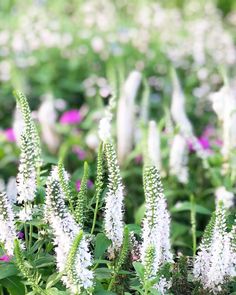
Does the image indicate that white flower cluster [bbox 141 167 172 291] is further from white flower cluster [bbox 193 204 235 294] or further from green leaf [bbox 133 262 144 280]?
white flower cluster [bbox 193 204 235 294]

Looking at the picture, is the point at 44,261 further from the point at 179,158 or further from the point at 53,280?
the point at 179,158

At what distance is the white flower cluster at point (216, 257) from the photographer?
220cm

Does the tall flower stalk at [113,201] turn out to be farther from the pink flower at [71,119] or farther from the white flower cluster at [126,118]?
the pink flower at [71,119]

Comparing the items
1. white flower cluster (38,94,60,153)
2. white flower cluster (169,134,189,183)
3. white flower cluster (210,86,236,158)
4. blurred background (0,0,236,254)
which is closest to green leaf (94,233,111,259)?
white flower cluster (210,86,236,158)

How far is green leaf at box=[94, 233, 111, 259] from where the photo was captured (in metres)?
2.24

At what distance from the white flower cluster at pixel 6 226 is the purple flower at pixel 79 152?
2848mm

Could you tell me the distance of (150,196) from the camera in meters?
2.10

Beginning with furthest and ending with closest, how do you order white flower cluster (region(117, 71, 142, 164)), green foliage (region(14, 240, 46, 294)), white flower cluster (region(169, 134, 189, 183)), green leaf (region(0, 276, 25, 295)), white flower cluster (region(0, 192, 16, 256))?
white flower cluster (region(117, 71, 142, 164))
white flower cluster (region(169, 134, 189, 183))
green leaf (region(0, 276, 25, 295))
white flower cluster (region(0, 192, 16, 256))
green foliage (region(14, 240, 46, 294))

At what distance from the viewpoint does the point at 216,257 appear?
2193 mm

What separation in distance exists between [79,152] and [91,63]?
1.98m

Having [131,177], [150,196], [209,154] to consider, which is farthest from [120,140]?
[150,196]

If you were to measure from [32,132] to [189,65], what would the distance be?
483 centimetres

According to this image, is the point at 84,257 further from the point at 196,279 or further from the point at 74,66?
the point at 74,66

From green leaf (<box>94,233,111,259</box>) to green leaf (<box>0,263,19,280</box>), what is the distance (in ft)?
0.91
